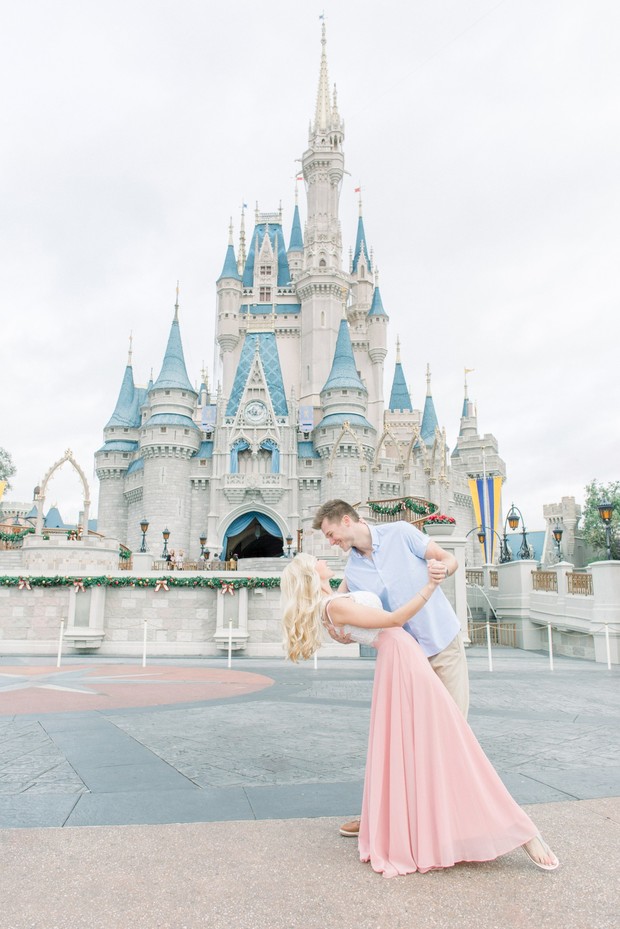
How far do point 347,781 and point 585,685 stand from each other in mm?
6507

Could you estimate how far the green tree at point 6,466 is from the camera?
47094 mm

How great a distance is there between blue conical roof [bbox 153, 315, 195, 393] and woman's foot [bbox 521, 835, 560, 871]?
43.5 metres

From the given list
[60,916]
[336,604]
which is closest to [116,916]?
[60,916]

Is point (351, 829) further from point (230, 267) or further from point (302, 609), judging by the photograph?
point (230, 267)

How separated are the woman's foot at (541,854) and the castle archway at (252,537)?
39064 millimetres

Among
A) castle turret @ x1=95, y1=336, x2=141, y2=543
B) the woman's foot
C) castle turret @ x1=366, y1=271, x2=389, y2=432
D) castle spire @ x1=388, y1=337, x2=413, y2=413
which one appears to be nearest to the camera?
the woman's foot

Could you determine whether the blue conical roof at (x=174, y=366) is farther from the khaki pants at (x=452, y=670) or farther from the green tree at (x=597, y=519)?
the khaki pants at (x=452, y=670)

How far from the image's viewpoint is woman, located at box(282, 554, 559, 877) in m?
2.70

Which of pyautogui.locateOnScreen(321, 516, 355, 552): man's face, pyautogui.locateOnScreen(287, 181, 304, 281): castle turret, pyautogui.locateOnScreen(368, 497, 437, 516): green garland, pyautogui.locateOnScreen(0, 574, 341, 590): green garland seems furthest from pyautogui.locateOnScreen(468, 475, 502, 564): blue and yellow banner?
pyautogui.locateOnScreen(287, 181, 304, 281): castle turret

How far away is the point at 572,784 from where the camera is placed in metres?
4.06

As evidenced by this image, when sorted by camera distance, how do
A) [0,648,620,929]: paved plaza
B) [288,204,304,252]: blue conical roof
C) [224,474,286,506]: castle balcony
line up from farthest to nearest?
[288,204,304,252]: blue conical roof, [224,474,286,506]: castle balcony, [0,648,620,929]: paved plaza

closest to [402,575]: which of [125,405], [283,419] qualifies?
[283,419]

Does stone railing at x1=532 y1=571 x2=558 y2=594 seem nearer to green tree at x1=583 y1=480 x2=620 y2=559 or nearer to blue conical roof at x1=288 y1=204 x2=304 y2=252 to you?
green tree at x1=583 y1=480 x2=620 y2=559

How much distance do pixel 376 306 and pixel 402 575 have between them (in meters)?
52.2
